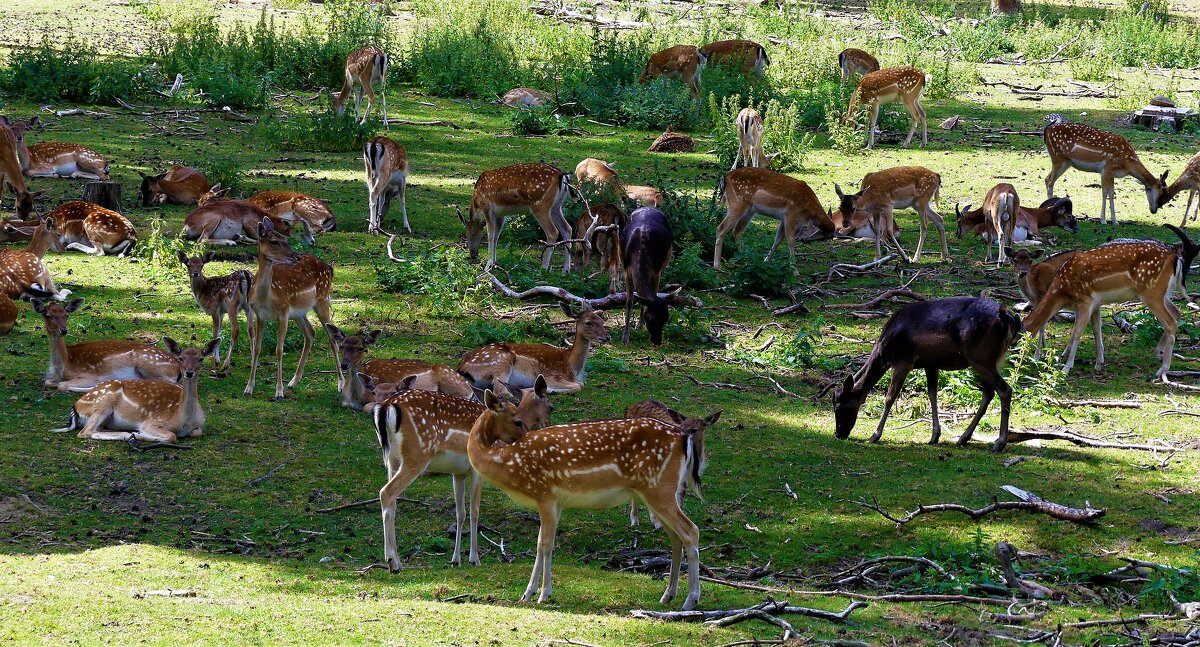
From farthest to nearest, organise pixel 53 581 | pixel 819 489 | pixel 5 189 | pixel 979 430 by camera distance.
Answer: pixel 5 189
pixel 979 430
pixel 819 489
pixel 53 581

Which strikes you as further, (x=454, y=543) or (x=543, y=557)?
(x=454, y=543)

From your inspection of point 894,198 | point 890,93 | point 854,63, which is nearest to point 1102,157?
point 894,198

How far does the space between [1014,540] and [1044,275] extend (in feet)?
14.5

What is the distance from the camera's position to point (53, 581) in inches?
260

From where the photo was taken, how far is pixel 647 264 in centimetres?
1241

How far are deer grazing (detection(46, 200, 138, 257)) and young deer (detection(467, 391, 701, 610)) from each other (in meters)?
8.45

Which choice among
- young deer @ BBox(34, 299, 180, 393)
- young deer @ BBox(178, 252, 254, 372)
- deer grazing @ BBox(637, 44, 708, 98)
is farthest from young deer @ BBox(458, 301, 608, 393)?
deer grazing @ BBox(637, 44, 708, 98)

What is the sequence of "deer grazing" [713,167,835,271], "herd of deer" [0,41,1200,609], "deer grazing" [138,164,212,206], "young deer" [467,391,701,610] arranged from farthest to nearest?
"deer grazing" [138,164,212,206] < "deer grazing" [713,167,835,271] < "herd of deer" [0,41,1200,609] < "young deer" [467,391,701,610]

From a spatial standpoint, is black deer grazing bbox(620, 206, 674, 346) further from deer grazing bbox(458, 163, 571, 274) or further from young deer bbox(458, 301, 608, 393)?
deer grazing bbox(458, 163, 571, 274)

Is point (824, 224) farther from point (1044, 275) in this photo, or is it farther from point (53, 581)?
point (53, 581)

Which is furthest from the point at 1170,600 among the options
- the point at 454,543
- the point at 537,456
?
the point at 454,543

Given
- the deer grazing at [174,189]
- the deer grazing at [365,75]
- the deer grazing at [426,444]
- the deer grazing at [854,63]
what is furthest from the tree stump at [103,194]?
the deer grazing at [854,63]

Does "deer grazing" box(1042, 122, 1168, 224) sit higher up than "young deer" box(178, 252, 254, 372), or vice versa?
"deer grazing" box(1042, 122, 1168, 224)

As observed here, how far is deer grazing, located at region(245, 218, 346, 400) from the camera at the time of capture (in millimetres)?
10344
